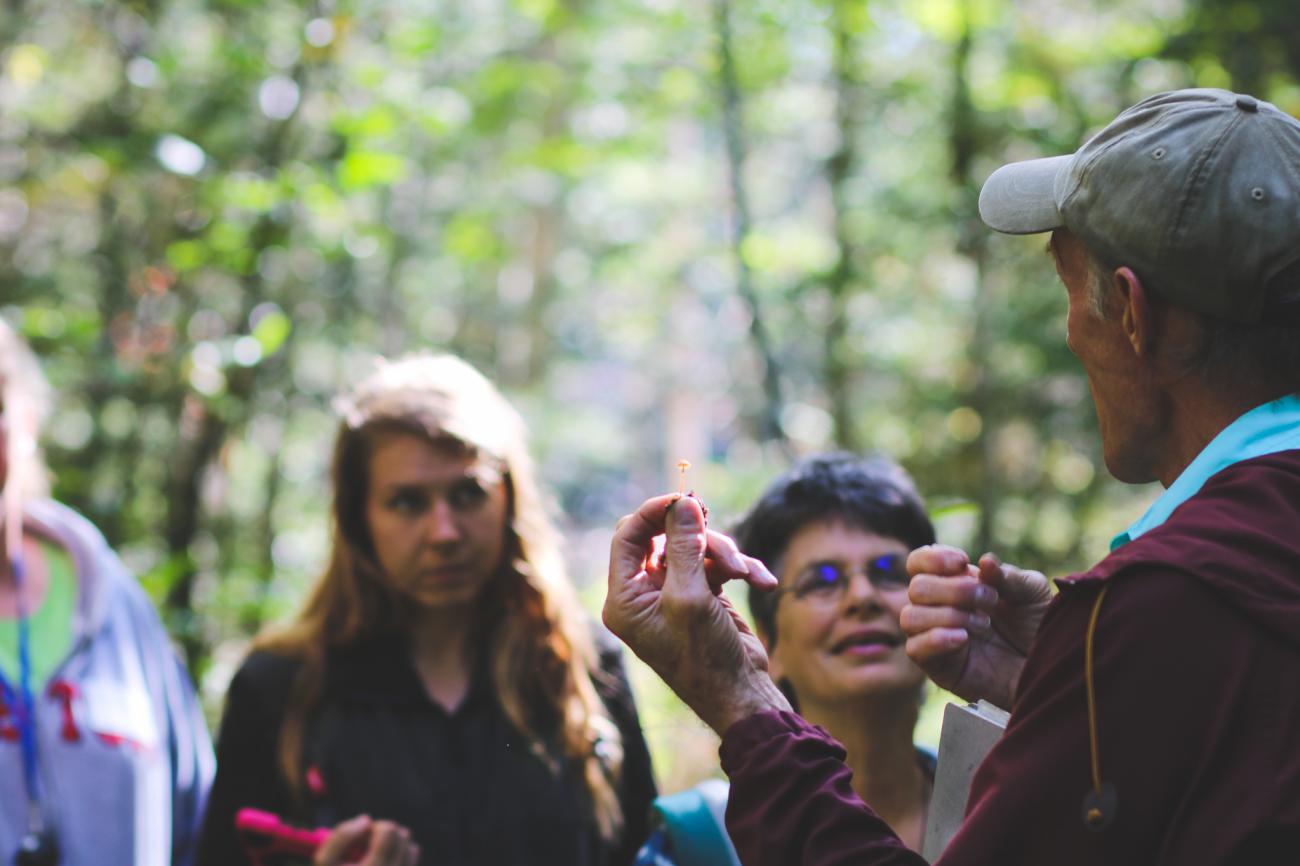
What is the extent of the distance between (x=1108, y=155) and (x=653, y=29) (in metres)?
6.42

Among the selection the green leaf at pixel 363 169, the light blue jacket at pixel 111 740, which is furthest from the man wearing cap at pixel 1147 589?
the green leaf at pixel 363 169

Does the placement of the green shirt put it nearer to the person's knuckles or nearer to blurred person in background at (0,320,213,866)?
blurred person in background at (0,320,213,866)

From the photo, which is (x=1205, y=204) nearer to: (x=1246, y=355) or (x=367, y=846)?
(x=1246, y=355)

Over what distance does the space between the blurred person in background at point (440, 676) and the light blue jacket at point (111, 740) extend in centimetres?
23

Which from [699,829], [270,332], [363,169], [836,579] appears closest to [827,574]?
[836,579]

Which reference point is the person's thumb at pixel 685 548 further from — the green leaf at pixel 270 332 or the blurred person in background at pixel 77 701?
the green leaf at pixel 270 332

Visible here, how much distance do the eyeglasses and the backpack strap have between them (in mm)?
457

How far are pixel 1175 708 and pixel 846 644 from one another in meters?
1.31

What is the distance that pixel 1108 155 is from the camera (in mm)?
1423

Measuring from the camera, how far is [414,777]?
2.84 m

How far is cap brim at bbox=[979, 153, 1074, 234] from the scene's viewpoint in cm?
157

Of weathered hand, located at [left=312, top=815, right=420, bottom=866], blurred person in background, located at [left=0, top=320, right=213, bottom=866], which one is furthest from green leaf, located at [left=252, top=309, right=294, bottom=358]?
weathered hand, located at [left=312, top=815, right=420, bottom=866]

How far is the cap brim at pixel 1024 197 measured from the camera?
1574 millimetres

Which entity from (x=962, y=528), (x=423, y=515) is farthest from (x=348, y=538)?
(x=962, y=528)
